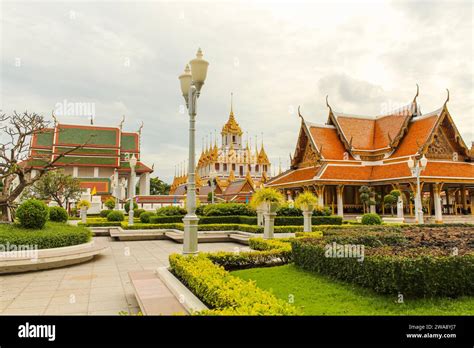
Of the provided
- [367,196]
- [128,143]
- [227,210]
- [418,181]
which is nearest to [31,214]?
[227,210]

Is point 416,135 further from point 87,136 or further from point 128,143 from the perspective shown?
point 87,136

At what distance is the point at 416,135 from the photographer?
95.1 ft

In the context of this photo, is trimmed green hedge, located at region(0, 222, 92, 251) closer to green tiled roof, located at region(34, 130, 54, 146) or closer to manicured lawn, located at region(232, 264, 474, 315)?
manicured lawn, located at region(232, 264, 474, 315)

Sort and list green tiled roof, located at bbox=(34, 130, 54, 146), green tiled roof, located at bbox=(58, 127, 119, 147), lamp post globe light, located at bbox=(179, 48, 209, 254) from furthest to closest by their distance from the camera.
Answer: green tiled roof, located at bbox=(58, 127, 119, 147)
green tiled roof, located at bbox=(34, 130, 54, 146)
lamp post globe light, located at bbox=(179, 48, 209, 254)

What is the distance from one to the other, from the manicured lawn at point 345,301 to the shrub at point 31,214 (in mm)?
6579

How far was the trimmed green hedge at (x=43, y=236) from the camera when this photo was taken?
8766mm

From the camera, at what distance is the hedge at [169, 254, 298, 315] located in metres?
3.84

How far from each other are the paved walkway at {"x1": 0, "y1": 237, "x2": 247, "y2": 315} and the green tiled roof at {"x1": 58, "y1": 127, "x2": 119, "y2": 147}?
129 ft

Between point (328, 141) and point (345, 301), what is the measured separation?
28597 millimetres

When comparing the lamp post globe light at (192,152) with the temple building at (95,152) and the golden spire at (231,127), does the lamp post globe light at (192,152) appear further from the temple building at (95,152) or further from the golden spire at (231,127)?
the golden spire at (231,127)

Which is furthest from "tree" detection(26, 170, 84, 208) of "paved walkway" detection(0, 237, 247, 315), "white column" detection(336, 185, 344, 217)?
"white column" detection(336, 185, 344, 217)

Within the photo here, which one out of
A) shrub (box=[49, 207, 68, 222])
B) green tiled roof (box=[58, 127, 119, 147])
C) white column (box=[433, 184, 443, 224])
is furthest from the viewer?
green tiled roof (box=[58, 127, 119, 147])

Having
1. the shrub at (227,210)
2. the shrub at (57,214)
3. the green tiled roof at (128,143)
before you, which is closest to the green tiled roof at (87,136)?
the green tiled roof at (128,143)
